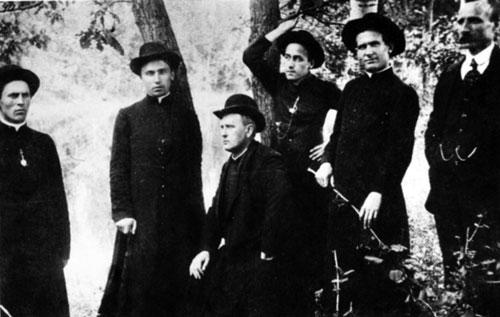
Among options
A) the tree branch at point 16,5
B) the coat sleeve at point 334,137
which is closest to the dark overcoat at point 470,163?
the coat sleeve at point 334,137

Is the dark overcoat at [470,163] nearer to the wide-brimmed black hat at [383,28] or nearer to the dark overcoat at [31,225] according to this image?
the wide-brimmed black hat at [383,28]

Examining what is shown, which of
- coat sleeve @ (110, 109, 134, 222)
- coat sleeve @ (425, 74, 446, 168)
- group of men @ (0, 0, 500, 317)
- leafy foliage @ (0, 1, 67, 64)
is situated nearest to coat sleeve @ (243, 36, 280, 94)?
group of men @ (0, 0, 500, 317)

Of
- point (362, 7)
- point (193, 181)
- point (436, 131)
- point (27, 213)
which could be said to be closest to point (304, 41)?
point (362, 7)

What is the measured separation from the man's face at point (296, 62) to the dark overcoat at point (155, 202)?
0.78m

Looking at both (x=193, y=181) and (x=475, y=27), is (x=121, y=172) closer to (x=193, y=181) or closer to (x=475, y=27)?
(x=193, y=181)

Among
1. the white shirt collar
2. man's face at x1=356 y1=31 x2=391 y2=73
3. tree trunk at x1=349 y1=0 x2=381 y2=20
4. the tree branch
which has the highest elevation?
the tree branch

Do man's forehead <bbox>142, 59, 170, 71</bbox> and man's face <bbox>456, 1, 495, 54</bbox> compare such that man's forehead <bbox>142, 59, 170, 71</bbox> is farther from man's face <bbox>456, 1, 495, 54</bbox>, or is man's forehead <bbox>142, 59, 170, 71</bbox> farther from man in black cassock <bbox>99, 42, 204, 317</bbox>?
man's face <bbox>456, 1, 495, 54</bbox>

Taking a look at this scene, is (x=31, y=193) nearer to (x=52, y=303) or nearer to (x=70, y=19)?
(x=52, y=303)

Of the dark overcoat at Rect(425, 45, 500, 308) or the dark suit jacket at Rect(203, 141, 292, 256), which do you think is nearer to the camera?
the dark overcoat at Rect(425, 45, 500, 308)

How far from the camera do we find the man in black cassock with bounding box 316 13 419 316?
3434mm

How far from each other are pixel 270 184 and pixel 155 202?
2.72ft

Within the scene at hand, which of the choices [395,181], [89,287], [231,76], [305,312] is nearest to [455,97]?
[395,181]

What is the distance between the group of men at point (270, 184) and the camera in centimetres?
343

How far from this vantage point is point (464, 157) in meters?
3.40
